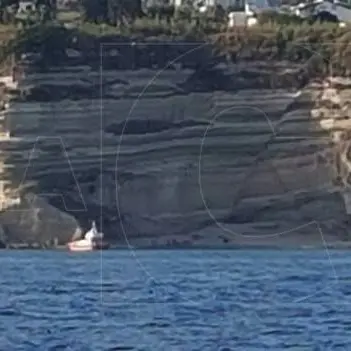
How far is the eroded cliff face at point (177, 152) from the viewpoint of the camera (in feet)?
155

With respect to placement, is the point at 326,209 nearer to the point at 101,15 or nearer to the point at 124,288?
the point at 101,15

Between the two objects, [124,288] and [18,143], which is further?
[18,143]

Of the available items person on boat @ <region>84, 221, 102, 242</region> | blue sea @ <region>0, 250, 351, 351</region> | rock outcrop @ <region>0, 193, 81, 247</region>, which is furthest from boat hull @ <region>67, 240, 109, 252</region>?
blue sea @ <region>0, 250, 351, 351</region>

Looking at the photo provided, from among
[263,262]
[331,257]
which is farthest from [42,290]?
[331,257]

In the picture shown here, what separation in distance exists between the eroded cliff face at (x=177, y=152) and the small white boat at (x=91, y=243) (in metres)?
0.65

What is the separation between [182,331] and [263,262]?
55.8 feet

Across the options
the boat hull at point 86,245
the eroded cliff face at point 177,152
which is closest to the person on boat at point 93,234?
the boat hull at point 86,245

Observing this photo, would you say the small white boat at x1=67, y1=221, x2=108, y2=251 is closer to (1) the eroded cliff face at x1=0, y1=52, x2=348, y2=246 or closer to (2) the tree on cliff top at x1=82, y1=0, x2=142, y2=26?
(1) the eroded cliff face at x1=0, y1=52, x2=348, y2=246

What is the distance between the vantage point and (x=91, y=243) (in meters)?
45.4

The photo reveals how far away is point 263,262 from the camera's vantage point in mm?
37031

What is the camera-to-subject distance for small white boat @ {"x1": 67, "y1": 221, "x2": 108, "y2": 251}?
4516cm

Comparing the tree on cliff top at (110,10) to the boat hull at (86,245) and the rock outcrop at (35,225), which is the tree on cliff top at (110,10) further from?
the boat hull at (86,245)

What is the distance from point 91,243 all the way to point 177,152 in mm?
4239

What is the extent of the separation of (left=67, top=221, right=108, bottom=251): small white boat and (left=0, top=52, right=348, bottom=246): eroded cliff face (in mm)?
654
